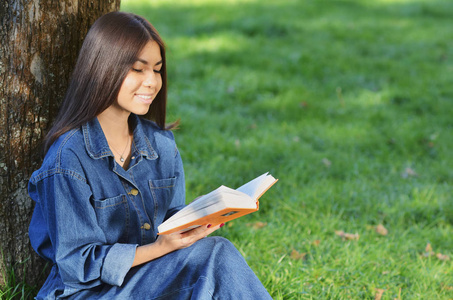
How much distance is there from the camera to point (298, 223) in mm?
3449

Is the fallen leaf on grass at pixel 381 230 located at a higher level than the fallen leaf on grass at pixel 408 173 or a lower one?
lower

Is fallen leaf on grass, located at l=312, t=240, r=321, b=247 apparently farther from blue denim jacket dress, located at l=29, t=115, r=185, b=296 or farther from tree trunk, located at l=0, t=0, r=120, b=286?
tree trunk, located at l=0, t=0, r=120, b=286

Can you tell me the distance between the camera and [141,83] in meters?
2.07

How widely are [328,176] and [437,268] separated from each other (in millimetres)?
1409

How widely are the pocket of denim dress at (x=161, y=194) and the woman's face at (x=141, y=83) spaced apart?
1.12 feet

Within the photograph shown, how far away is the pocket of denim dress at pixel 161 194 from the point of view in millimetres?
2211

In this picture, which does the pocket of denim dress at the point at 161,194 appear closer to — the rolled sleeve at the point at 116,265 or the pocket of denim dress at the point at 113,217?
the pocket of denim dress at the point at 113,217

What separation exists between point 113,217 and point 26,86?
2.39 feet

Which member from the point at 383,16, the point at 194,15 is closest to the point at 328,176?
the point at 194,15

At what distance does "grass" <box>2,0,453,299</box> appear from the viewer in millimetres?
3041

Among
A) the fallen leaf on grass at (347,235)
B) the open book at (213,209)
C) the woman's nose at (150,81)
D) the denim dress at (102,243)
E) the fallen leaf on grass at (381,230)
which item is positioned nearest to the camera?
the open book at (213,209)

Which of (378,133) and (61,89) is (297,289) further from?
(378,133)

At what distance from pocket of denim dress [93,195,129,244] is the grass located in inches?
34.9

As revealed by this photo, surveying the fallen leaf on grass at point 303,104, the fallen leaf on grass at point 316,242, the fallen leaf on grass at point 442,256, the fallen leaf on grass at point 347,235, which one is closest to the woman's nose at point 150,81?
the fallen leaf on grass at point 316,242
